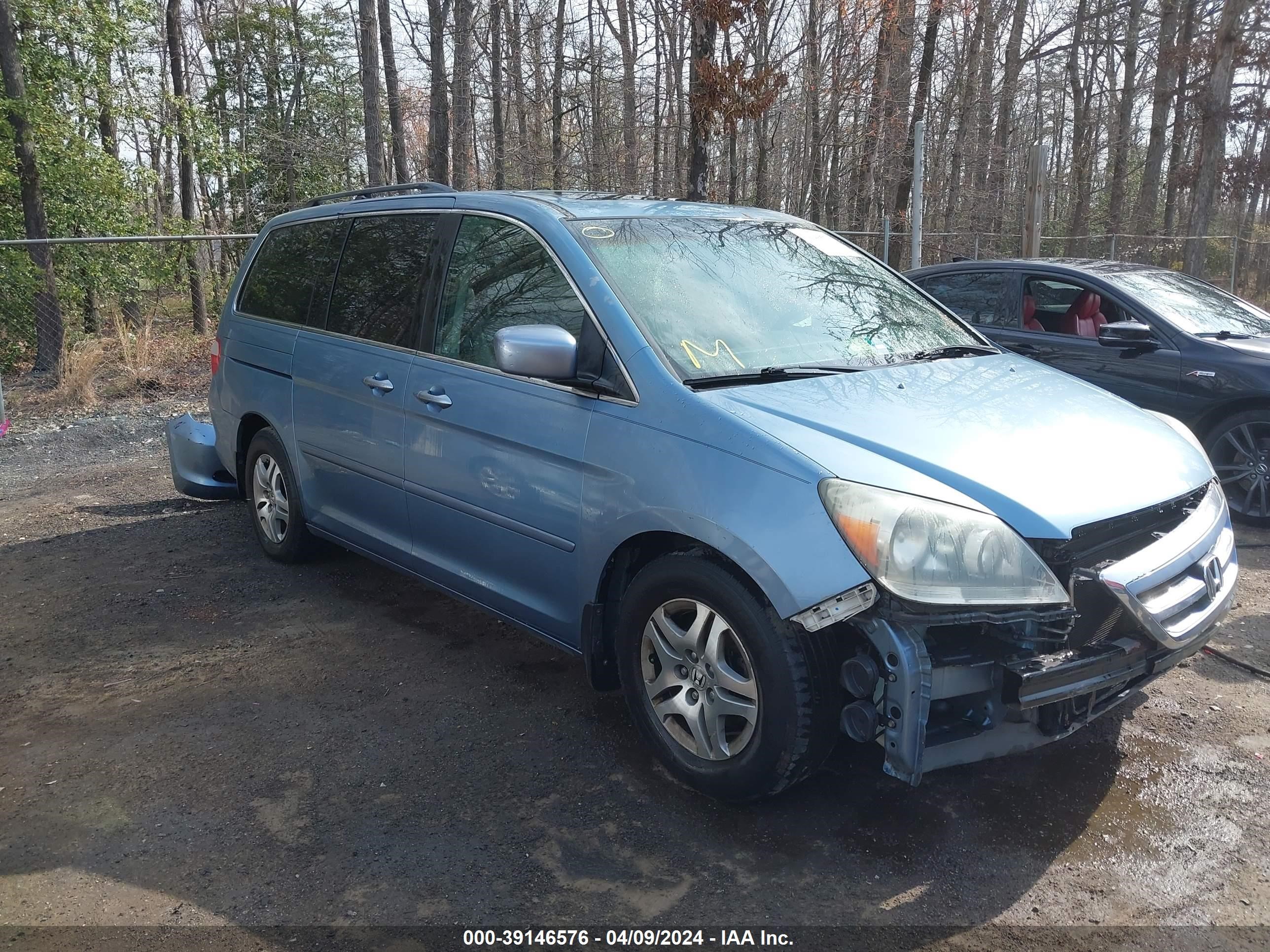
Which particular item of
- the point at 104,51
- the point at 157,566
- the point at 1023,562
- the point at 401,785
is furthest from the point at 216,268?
the point at 1023,562

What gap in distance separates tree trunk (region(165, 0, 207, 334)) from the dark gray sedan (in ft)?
38.4

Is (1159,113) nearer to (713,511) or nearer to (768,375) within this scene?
(768,375)

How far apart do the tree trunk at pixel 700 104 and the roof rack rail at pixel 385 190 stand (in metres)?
4.73

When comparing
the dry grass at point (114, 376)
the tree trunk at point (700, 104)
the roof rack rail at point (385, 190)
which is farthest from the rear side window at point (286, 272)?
the dry grass at point (114, 376)

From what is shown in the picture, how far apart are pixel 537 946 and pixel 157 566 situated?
4050mm

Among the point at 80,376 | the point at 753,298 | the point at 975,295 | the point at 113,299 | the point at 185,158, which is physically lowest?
the point at 80,376

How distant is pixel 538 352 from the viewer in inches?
132

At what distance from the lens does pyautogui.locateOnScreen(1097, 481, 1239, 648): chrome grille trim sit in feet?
9.51

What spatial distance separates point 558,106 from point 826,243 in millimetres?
20094

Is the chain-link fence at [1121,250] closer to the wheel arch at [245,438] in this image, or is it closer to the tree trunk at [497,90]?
the tree trunk at [497,90]

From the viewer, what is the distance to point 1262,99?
77.5 feet

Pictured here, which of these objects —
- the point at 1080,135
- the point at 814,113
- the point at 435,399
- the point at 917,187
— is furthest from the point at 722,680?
the point at 1080,135

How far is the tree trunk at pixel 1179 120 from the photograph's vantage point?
24438 millimetres

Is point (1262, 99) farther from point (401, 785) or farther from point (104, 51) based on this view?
point (401, 785)
